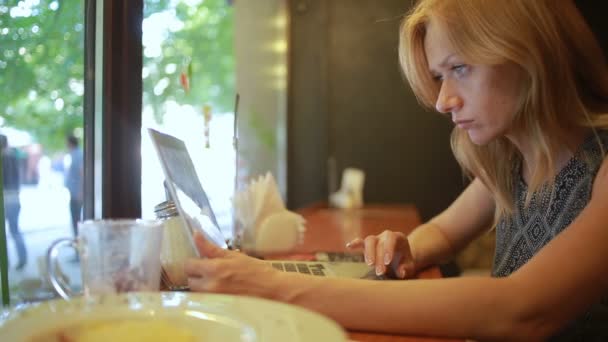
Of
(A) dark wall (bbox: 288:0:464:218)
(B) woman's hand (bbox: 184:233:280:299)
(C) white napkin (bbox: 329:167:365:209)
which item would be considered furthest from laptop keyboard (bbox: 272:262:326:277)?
(A) dark wall (bbox: 288:0:464:218)

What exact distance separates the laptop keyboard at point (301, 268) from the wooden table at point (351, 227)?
0.23m

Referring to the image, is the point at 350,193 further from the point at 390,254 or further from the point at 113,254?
the point at 113,254

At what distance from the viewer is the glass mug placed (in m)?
0.66

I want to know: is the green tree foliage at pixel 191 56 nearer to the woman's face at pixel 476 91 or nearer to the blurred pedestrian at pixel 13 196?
the blurred pedestrian at pixel 13 196

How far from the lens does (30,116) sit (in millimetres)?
1093

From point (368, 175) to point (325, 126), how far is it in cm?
44

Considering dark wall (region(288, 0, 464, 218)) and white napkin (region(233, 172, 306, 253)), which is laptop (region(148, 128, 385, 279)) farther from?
dark wall (region(288, 0, 464, 218))

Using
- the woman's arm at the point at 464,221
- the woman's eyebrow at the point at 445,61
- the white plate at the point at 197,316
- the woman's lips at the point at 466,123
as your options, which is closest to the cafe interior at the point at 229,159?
the white plate at the point at 197,316

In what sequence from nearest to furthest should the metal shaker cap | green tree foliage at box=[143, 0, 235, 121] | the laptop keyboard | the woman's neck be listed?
the metal shaker cap → the laptop keyboard → the woman's neck → green tree foliage at box=[143, 0, 235, 121]

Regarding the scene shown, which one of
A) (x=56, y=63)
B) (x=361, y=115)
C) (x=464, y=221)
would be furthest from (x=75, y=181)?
(x=361, y=115)

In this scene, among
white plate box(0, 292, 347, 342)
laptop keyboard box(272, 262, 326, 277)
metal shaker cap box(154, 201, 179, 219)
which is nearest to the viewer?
white plate box(0, 292, 347, 342)

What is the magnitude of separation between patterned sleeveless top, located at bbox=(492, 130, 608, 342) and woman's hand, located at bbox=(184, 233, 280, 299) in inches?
25.0

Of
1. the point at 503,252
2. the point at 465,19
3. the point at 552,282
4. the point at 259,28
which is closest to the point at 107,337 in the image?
the point at 552,282

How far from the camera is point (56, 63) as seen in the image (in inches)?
42.8
